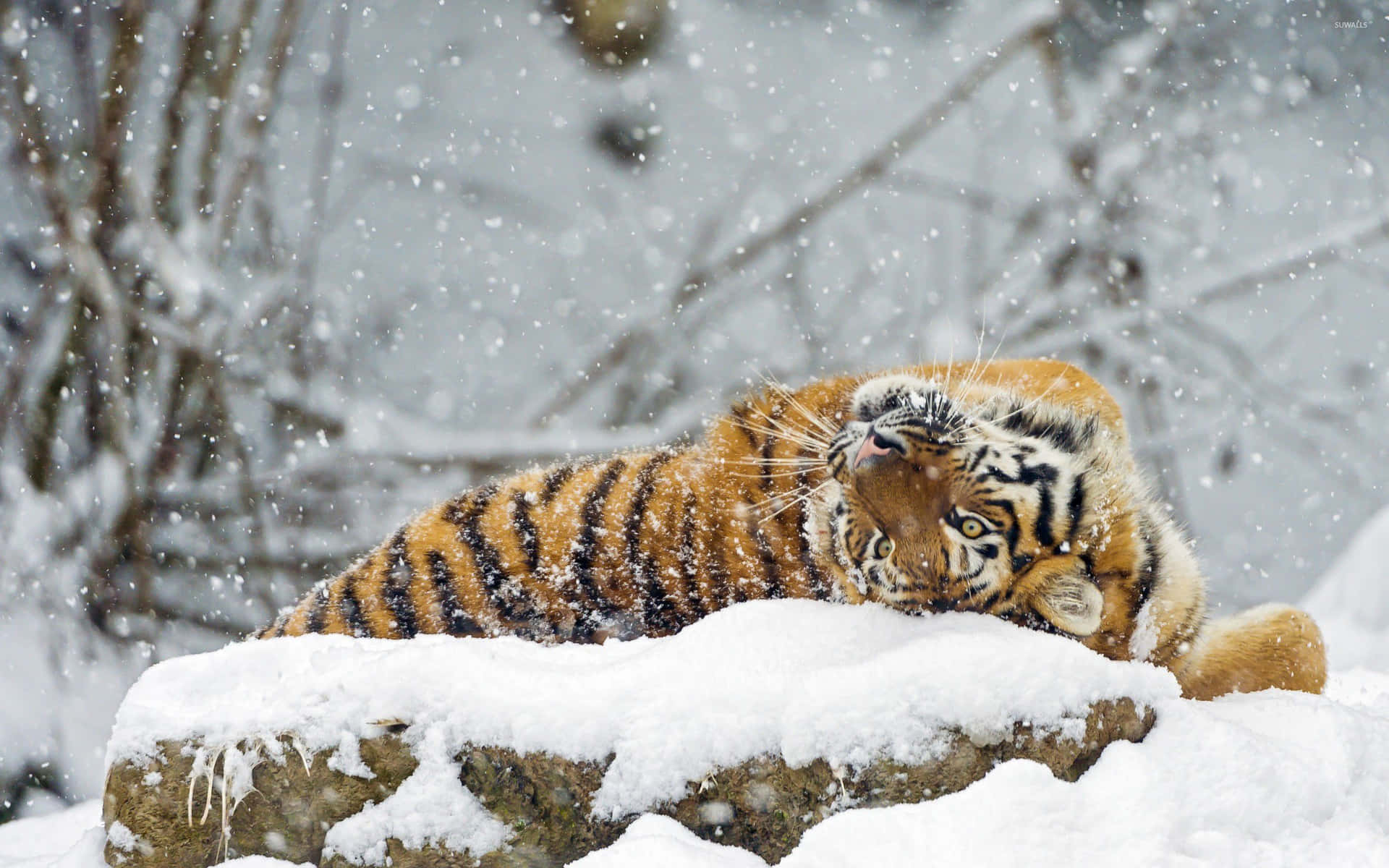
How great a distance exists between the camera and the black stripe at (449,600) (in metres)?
2.27

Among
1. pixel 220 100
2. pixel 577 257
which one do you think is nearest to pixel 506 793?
pixel 220 100

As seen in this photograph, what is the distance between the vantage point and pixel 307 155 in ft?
25.1

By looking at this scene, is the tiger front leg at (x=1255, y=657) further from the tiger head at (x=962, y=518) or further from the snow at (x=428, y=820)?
the snow at (x=428, y=820)

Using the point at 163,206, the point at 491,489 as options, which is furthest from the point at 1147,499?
the point at 163,206

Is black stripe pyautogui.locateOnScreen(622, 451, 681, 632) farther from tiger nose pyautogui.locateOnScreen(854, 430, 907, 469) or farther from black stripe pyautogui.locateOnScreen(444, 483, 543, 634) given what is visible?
tiger nose pyautogui.locateOnScreen(854, 430, 907, 469)

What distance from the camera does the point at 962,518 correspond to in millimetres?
2107

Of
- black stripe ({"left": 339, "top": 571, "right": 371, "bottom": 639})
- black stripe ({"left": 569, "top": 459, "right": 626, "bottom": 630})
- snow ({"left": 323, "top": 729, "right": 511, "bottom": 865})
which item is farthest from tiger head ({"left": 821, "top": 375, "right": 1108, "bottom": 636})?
black stripe ({"left": 339, "top": 571, "right": 371, "bottom": 639})

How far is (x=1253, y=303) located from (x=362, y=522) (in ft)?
20.8

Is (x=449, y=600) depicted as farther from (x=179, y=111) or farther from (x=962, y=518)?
(x=179, y=111)

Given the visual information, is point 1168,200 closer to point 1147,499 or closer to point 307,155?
point 1147,499

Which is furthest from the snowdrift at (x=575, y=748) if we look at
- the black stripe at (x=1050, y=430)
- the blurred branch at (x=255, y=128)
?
the blurred branch at (x=255, y=128)

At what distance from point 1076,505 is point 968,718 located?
0.90 metres

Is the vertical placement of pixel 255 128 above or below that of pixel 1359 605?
above

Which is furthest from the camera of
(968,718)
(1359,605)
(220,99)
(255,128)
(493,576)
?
(255,128)
